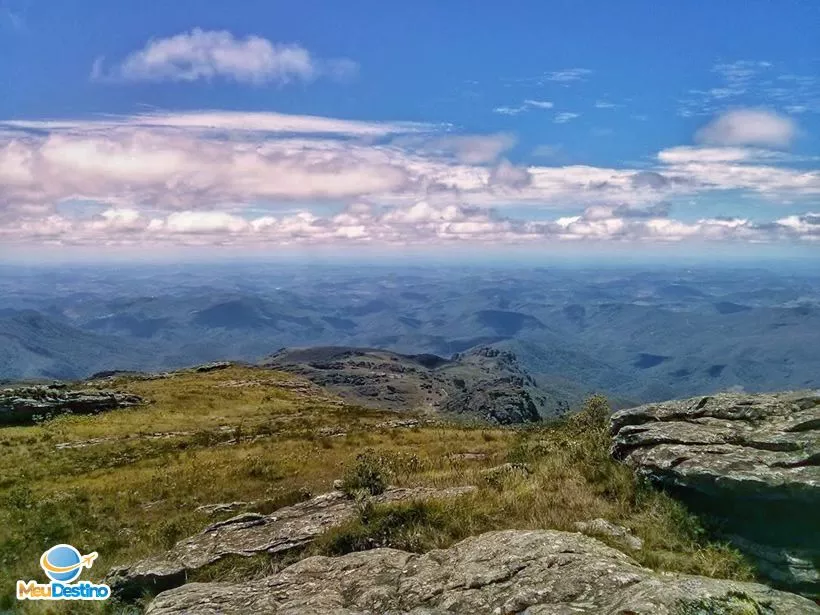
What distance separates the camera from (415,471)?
21.2 m

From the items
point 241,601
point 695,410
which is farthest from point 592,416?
point 241,601

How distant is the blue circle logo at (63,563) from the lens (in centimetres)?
1556

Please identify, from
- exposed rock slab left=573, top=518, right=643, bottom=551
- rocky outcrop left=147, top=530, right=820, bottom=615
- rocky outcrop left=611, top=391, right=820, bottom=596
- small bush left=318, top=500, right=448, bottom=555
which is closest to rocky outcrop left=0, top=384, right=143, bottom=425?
small bush left=318, top=500, right=448, bottom=555

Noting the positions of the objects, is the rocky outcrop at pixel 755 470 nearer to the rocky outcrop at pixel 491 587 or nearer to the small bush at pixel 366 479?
the rocky outcrop at pixel 491 587

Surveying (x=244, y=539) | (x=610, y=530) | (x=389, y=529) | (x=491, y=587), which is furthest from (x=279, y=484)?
(x=491, y=587)

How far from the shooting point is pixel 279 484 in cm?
2425

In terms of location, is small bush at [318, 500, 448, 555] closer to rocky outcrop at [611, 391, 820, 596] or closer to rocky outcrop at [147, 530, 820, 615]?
rocky outcrop at [147, 530, 820, 615]

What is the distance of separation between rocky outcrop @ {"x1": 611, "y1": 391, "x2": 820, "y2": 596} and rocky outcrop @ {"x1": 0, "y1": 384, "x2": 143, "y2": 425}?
47.9m

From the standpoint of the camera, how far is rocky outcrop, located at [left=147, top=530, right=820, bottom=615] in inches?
353

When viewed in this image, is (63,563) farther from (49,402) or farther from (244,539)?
(49,402)

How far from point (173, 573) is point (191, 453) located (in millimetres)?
19753

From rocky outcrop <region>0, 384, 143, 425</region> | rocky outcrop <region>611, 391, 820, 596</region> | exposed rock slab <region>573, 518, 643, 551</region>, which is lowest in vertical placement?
rocky outcrop <region>0, 384, 143, 425</region>

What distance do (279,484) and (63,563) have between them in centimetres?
913

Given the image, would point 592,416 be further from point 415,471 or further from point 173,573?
point 173,573
